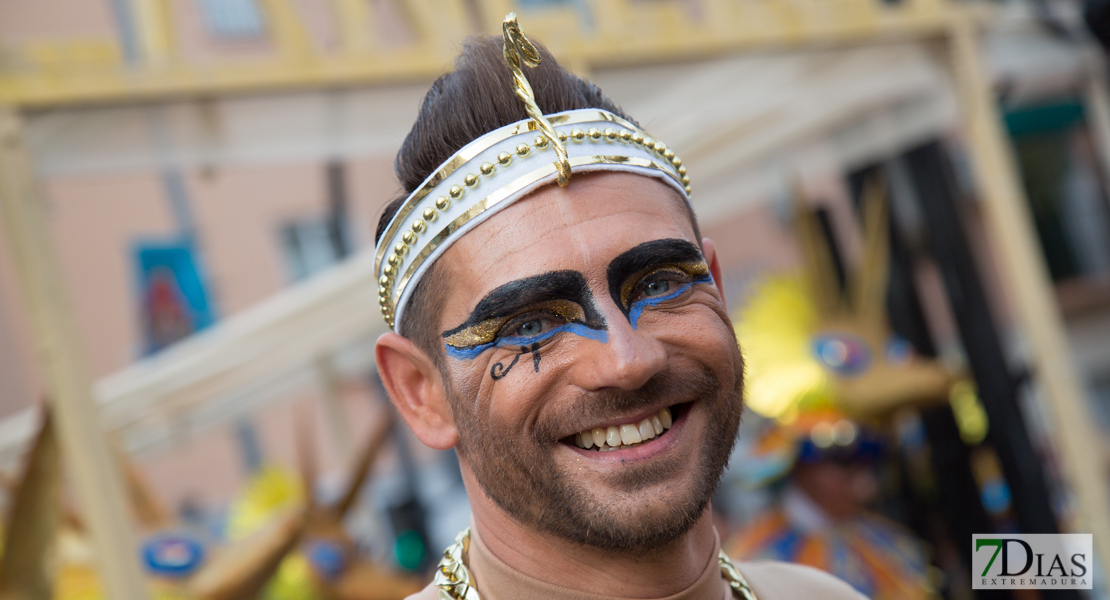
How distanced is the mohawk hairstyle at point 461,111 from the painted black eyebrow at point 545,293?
0.12 m

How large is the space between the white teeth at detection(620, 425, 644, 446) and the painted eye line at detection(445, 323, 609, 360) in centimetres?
11

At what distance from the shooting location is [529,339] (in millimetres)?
1307

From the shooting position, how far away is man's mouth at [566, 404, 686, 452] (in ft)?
4.13

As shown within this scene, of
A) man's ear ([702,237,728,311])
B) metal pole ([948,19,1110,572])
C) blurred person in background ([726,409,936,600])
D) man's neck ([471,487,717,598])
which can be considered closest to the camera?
man's neck ([471,487,717,598])

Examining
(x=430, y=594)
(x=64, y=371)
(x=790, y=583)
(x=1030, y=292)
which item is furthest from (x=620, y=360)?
(x=1030, y=292)

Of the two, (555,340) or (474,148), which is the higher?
(474,148)

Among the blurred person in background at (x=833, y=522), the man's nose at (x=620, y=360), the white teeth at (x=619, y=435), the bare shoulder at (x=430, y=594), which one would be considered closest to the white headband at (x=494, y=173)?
the man's nose at (x=620, y=360)

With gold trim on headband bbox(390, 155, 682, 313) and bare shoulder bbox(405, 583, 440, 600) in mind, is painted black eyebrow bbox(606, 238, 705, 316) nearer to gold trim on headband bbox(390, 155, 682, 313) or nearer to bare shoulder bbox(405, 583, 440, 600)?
gold trim on headband bbox(390, 155, 682, 313)

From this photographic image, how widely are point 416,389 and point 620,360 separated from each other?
39 cm

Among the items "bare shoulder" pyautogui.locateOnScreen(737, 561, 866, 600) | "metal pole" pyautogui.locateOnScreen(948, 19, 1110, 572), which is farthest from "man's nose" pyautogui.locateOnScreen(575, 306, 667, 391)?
"metal pole" pyautogui.locateOnScreen(948, 19, 1110, 572)

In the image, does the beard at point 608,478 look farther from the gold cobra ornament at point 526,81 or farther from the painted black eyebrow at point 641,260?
the gold cobra ornament at point 526,81

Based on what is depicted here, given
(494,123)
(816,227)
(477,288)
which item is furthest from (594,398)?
(816,227)

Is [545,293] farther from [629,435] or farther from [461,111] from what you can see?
[461,111]

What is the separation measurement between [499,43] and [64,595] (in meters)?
3.30
